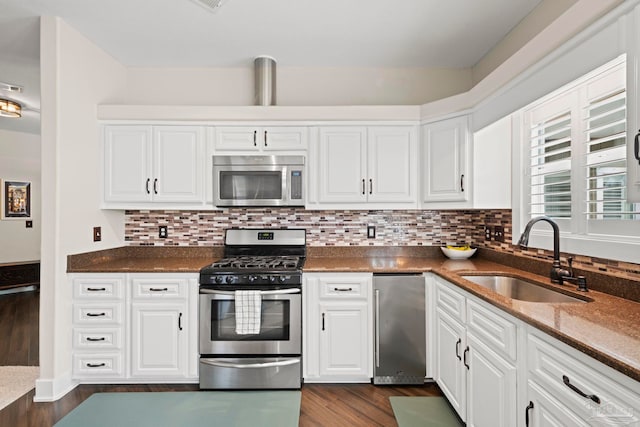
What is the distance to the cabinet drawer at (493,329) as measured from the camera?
4.70 ft

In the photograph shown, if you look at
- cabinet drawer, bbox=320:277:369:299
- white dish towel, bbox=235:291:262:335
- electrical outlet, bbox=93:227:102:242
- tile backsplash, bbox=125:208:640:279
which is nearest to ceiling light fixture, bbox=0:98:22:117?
tile backsplash, bbox=125:208:640:279

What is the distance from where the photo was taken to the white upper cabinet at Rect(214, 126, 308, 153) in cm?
280

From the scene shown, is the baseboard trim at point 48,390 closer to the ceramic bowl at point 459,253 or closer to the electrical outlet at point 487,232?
the ceramic bowl at point 459,253

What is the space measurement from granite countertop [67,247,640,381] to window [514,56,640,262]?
251mm

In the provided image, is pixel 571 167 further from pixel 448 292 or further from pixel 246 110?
pixel 246 110

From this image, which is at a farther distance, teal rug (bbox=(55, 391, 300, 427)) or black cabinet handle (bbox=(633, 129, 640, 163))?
teal rug (bbox=(55, 391, 300, 427))

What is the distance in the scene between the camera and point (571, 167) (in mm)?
1919

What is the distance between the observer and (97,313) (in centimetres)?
243

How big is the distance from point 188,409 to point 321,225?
1.76 meters

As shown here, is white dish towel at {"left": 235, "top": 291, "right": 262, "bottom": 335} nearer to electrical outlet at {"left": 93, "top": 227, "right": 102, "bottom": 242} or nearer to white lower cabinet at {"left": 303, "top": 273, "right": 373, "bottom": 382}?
white lower cabinet at {"left": 303, "top": 273, "right": 373, "bottom": 382}

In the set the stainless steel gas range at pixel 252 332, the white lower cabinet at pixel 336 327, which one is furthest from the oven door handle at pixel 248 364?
the white lower cabinet at pixel 336 327

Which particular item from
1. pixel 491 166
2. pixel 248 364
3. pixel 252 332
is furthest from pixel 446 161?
pixel 248 364

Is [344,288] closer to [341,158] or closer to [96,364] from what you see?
[341,158]

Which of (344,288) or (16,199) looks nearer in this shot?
(344,288)
